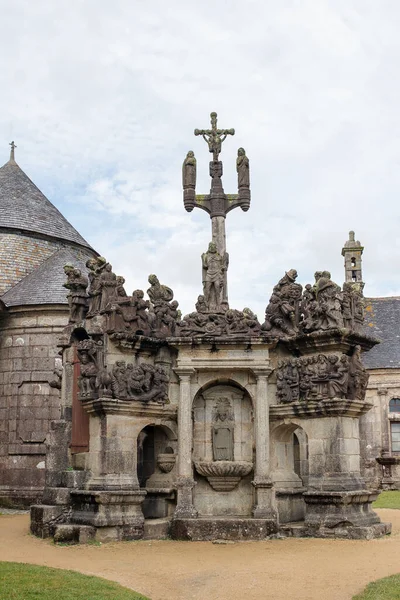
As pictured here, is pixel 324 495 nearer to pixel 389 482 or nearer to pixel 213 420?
pixel 213 420

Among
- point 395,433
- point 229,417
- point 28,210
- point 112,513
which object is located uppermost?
point 28,210

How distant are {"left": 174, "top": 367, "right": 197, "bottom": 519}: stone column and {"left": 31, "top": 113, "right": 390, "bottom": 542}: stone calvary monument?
0.03 meters

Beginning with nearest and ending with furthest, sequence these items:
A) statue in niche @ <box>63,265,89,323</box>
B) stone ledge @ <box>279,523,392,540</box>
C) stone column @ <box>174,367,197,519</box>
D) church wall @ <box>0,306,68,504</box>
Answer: stone ledge @ <box>279,523,392,540</box> → stone column @ <box>174,367,197,519</box> → statue in niche @ <box>63,265,89,323</box> → church wall @ <box>0,306,68,504</box>

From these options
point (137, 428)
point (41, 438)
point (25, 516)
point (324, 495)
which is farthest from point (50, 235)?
point (324, 495)

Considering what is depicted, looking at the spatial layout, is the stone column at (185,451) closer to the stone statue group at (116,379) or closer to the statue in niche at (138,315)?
the stone statue group at (116,379)

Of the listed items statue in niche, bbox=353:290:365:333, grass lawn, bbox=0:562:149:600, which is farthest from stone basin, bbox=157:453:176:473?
grass lawn, bbox=0:562:149:600

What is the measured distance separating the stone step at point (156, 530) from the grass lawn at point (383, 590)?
17.4 ft

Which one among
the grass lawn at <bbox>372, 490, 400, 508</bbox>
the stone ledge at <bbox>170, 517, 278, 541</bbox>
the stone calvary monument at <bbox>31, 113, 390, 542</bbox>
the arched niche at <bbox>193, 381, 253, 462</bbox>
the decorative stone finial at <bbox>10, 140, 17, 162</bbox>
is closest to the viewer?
the stone ledge at <bbox>170, 517, 278, 541</bbox>

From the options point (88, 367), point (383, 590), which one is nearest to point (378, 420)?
point (88, 367)

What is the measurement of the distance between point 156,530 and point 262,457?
2418mm

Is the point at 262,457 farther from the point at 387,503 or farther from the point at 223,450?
the point at 387,503

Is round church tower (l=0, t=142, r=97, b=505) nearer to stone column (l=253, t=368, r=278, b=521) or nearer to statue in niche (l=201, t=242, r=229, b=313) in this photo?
statue in niche (l=201, t=242, r=229, b=313)

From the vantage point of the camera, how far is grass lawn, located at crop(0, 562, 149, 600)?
823cm

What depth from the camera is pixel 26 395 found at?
23578 mm
